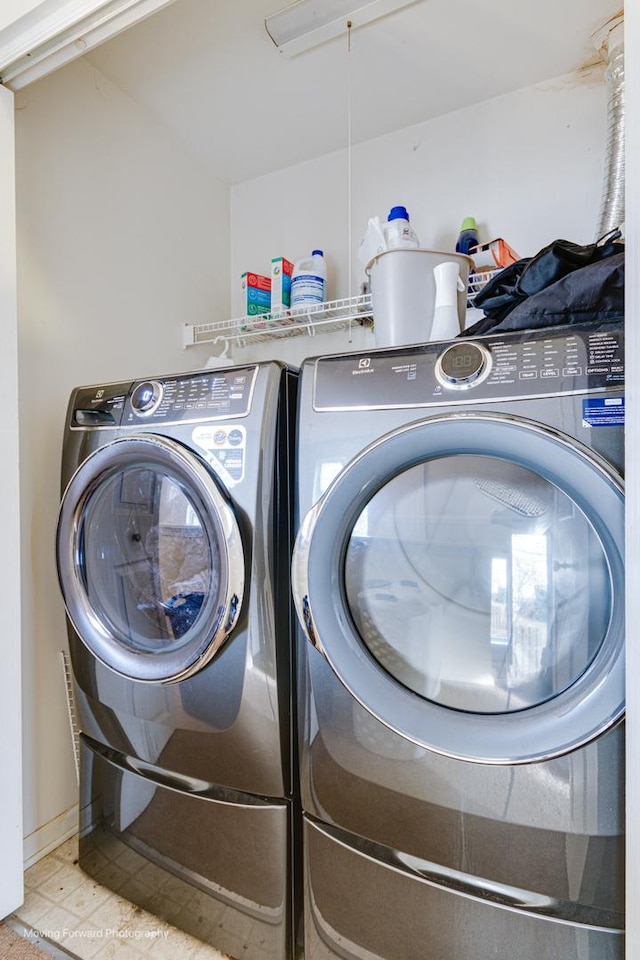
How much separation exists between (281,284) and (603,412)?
56.1 inches

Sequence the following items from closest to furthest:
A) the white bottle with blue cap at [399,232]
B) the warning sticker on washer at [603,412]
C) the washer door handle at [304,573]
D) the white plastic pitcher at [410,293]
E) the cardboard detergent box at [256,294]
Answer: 1. the warning sticker on washer at [603,412]
2. the washer door handle at [304,573]
3. the white plastic pitcher at [410,293]
4. the white bottle with blue cap at [399,232]
5. the cardboard detergent box at [256,294]

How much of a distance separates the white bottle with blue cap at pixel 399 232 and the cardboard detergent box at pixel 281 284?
477mm

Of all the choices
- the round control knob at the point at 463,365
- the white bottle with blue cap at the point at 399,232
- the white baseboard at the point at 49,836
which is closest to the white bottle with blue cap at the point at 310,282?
the white bottle with blue cap at the point at 399,232

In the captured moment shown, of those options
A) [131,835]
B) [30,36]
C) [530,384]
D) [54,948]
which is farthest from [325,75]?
[54,948]

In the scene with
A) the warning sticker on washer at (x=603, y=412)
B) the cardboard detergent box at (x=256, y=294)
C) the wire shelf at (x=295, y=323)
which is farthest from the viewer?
the cardboard detergent box at (x=256, y=294)

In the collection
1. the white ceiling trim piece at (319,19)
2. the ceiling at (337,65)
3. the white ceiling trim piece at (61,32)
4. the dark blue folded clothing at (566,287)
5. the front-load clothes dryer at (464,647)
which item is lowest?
the front-load clothes dryer at (464,647)

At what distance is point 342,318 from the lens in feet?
5.54

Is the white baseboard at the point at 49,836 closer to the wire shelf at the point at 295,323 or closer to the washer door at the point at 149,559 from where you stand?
the washer door at the point at 149,559

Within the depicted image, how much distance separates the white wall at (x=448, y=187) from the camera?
5.20ft

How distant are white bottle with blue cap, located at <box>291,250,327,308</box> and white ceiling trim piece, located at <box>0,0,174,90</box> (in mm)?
882

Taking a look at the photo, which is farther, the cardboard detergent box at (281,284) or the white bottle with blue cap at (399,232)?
the cardboard detergent box at (281,284)

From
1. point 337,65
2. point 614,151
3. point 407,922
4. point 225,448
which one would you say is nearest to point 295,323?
point 337,65

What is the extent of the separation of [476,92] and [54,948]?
2.67 meters

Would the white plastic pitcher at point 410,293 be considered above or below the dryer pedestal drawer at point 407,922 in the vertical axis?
above
